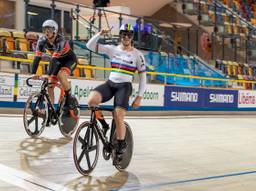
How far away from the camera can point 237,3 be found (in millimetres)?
27656

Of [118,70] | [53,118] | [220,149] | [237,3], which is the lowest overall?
[220,149]

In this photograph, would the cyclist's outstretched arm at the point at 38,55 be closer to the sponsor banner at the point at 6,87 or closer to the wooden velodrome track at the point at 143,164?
the wooden velodrome track at the point at 143,164

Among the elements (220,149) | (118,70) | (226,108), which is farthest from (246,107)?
(118,70)

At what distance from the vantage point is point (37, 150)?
20.7ft

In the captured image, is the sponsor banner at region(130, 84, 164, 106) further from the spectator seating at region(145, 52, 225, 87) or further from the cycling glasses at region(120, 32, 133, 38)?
the cycling glasses at region(120, 32, 133, 38)

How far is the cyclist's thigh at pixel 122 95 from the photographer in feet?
17.2

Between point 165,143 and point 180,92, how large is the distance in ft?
23.2

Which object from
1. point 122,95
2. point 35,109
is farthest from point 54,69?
point 122,95

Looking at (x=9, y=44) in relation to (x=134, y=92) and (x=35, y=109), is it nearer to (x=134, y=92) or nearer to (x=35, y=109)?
(x=134, y=92)

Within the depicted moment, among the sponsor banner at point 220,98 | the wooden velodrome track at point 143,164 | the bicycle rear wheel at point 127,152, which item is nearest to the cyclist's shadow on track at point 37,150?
the wooden velodrome track at point 143,164

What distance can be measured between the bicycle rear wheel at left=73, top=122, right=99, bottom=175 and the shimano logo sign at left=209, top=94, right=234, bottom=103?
38.1ft

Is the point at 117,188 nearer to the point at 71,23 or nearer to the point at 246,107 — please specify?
the point at 71,23

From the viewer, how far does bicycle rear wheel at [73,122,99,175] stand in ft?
16.5

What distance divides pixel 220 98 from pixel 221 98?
6 cm
